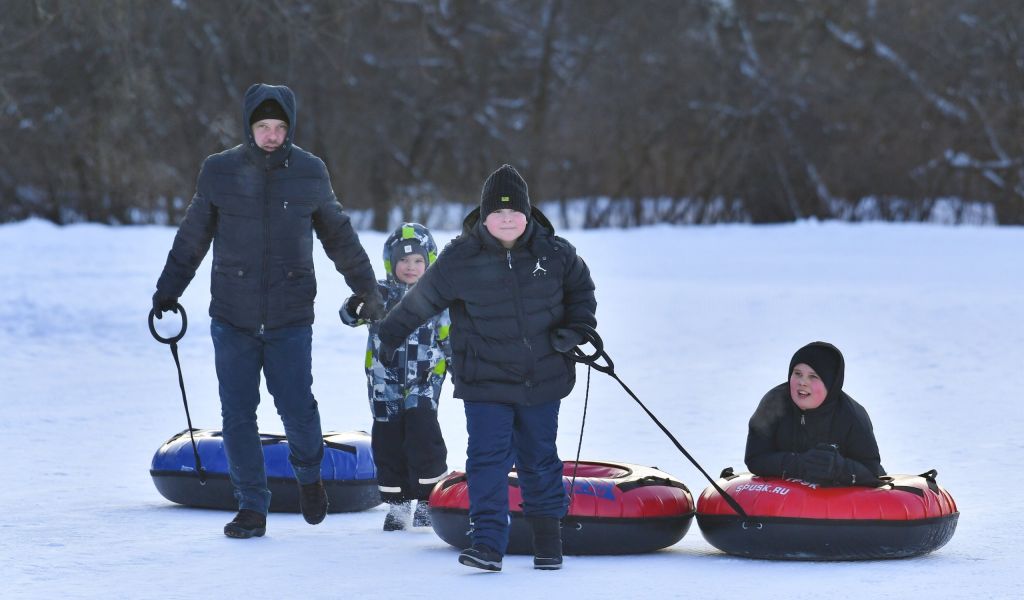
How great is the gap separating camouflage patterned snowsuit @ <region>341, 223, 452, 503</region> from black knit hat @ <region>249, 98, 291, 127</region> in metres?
1.06

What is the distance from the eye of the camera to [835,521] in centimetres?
545

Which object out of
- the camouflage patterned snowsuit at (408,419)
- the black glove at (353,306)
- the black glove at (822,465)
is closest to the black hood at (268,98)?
the black glove at (353,306)

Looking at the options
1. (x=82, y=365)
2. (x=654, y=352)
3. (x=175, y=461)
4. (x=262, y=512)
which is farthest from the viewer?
(x=654, y=352)

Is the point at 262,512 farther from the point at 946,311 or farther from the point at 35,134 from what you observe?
the point at 35,134

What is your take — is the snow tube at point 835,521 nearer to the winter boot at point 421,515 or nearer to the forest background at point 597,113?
the winter boot at point 421,515

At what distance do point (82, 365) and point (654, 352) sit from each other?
16.8 feet

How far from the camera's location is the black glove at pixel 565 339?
5.13m

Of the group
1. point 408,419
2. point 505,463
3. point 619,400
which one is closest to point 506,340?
point 505,463

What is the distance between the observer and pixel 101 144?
79.9 feet

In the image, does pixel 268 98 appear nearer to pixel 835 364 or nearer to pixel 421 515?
pixel 421 515

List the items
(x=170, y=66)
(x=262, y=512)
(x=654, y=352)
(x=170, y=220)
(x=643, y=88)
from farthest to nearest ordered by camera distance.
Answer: (x=643, y=88), (x=170, y=66), (x=170, y=220), (x=654, y=352), (x=262, y=512)

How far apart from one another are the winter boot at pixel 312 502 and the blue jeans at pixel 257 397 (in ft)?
0.10

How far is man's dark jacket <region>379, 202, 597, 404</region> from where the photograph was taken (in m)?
5.18

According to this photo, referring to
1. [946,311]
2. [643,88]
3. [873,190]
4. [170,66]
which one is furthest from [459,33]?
[946,311]
